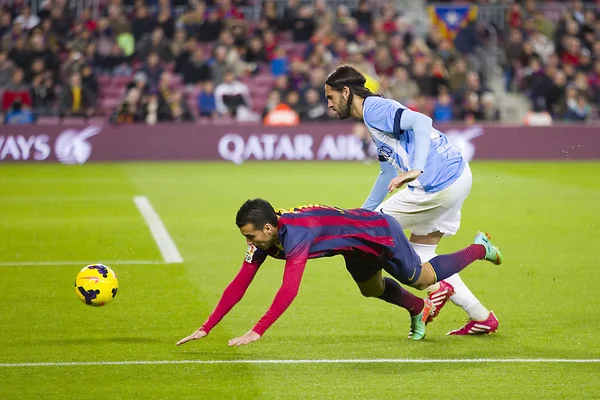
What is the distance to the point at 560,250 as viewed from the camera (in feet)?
37.6

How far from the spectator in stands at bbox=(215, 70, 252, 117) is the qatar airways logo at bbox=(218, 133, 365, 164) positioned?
0.90m

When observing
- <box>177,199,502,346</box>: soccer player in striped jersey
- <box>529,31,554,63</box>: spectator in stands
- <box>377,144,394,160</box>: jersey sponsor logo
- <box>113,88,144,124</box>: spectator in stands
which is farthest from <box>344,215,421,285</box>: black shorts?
<box>529,31,554,63</box>: spectator in stands

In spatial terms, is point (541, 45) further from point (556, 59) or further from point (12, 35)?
point (12, 35)

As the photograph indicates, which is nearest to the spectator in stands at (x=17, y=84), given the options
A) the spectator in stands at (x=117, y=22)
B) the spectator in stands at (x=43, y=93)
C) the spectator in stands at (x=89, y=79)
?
the spectator in stands at (x=43, y=93)

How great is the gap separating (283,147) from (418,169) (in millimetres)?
16349

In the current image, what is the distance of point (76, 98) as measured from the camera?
2306cm

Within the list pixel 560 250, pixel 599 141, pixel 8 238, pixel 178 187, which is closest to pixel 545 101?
pixel 599 141

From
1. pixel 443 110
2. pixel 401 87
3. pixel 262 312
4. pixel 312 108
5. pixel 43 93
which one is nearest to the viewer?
pixel 262 312

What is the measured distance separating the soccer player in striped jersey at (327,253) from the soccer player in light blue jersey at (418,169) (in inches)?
11.2

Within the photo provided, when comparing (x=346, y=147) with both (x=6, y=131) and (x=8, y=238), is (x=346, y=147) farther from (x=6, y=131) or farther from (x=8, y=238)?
(x=8, y=238)

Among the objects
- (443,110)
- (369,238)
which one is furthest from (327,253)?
(443,110)

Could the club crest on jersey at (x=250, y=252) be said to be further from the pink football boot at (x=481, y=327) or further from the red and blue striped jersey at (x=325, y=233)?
the pink football boot at (x=481, y=327)

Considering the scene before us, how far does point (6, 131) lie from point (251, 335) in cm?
1690

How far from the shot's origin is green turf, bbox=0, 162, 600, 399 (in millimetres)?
6078
